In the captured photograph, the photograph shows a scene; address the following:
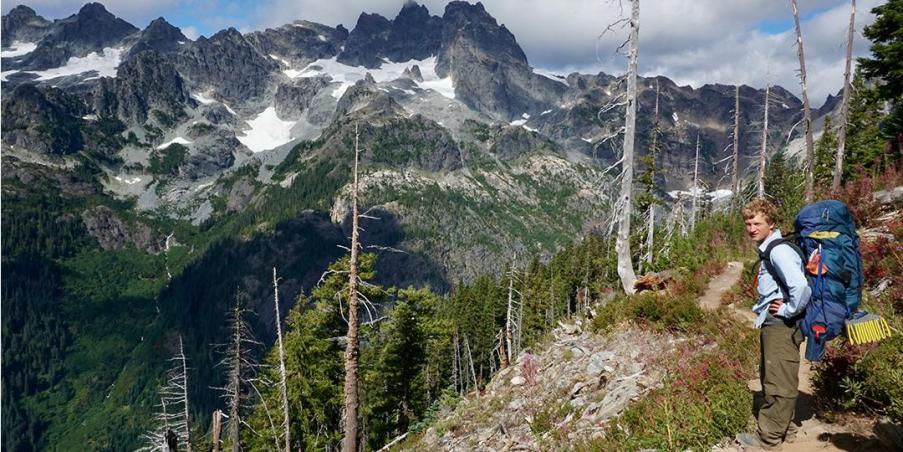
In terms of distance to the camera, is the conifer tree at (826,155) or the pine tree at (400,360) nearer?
the pine tree at (400,360)

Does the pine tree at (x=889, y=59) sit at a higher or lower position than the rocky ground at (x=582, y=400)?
higher

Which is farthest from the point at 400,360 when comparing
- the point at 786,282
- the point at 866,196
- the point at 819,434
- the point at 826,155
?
the point at 826,155

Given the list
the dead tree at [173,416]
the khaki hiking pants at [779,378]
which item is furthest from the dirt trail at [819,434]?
the dead tree at [173,416]

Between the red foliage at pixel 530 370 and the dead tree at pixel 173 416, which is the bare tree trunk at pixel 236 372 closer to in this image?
the dead tree at pixel 173 416

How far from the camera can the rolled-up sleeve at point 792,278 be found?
4941 mm

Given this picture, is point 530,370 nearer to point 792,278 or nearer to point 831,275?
point 792,278

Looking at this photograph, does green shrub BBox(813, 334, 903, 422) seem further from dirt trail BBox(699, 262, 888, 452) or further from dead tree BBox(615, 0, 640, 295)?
dead tree BBox(615, 0, 640, 295)

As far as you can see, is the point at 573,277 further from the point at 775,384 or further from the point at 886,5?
the point at 775,384

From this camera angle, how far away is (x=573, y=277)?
218ft

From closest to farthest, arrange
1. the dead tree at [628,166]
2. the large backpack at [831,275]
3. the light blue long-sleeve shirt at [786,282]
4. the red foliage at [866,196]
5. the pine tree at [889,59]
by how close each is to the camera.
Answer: the large backpack at [831,275]
the light blue long-sleeve shirt at [786,282]
the red foliage at [866,196]
the dead tree at [628,166]
the pine tree at [889,59]

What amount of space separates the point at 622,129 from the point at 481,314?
4852 centimetres

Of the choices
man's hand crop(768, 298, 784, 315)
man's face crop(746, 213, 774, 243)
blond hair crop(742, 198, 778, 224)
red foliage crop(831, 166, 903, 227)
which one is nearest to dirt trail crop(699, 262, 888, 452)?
man's hand crop(768, 298, 784, 315)

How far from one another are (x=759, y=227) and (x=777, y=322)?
1045 mm

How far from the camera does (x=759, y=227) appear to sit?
545 centimetres
